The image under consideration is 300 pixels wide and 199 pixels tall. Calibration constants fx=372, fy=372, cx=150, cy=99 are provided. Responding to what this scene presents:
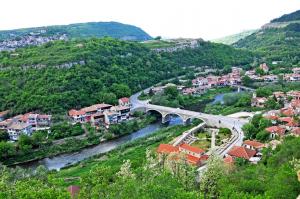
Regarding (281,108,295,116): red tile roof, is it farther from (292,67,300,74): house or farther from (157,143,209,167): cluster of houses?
(292,67,300,74): house

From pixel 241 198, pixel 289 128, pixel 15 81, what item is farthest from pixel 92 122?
pixel 241 198

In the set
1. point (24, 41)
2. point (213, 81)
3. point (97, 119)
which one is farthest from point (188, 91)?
point (24, 41)

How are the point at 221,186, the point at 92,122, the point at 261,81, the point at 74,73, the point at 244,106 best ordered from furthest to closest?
the point at 261,81 → the point at 74,73 → the point at 244,106 → the point at 92,122 → the point at 221,186

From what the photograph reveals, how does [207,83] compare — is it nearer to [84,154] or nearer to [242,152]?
[84,154]

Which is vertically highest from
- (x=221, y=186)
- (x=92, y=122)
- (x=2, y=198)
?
(x=2, y=198)

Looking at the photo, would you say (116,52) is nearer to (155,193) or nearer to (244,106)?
(244,106)

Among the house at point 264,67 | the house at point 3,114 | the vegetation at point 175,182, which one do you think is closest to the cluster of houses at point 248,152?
the vegetation at point 175,182
